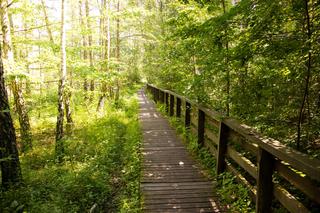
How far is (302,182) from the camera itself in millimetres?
2916

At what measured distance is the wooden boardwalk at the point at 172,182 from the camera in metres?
4.50

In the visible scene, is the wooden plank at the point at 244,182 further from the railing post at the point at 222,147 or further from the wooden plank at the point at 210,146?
the wooden plank at the point at 210,146

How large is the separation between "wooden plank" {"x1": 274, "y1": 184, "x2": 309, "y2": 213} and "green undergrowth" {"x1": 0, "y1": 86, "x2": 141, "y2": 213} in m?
2.08

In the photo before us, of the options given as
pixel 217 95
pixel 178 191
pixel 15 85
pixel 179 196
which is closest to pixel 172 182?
pixel 178 191

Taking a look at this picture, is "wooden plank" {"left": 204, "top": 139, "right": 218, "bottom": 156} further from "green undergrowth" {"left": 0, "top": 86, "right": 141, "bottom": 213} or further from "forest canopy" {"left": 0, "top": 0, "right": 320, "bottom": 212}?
"green undergrowth" {"left": 0, "top": 86, "right": 141, "bottom": 213}

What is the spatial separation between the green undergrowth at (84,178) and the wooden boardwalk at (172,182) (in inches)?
9.7

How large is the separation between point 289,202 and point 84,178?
14.8ft

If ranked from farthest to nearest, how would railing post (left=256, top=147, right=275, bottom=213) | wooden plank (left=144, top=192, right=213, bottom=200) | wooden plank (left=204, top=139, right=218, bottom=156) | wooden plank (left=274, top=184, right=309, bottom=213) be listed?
wooden plank (left=204, top=139, right=218, bottom=156)
wooden plank (left=144, top=192, right=213, bottom=200)
railing post (left=256, top=147, right=275, bottom=213)
wooden plank (left=274, top=184, right=309, bottom=213)

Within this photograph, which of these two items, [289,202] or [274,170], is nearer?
[289,202]

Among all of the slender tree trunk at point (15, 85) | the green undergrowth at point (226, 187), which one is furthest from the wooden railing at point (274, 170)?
the slender tree trunk at point (15, 85)

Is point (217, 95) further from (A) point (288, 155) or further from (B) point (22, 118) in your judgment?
(B) point (22, 118)

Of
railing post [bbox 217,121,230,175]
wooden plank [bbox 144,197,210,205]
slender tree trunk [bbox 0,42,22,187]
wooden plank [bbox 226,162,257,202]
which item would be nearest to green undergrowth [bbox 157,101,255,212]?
wooden plank [bbox 226,162,257,202]

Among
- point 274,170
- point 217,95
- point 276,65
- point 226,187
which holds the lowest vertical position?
point 226,187

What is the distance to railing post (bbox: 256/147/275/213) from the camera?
139 inches
